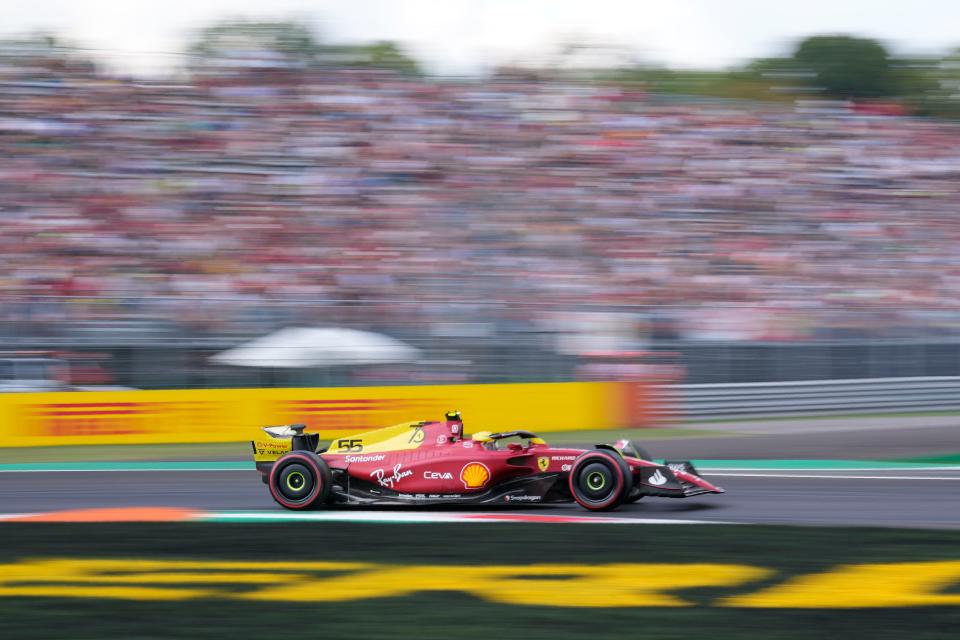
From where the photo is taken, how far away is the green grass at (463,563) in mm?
5215

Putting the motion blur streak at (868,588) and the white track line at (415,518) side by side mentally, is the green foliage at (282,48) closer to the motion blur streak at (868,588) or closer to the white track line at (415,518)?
the white track line at (415,518)

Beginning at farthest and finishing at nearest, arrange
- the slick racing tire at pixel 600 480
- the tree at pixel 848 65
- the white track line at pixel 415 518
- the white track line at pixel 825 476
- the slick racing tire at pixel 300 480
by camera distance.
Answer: the tree at pixel 848 65 < the white track line at pixel 825 476 < the slick racing tire at pixel 300 480 < the slick racing tire at pixel 600 480 < the white track line at pixel 415 518

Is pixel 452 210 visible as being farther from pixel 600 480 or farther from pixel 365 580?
pixel 365 580

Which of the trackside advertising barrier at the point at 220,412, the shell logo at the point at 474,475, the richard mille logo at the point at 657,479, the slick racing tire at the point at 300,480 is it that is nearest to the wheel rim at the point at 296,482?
the slick racing tire at the point at 300,480

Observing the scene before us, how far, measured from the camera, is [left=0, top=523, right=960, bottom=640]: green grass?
17.1ft

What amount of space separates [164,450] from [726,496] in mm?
7275

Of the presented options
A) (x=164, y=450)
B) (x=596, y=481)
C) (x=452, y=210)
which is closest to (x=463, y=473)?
(x=596, y=481)

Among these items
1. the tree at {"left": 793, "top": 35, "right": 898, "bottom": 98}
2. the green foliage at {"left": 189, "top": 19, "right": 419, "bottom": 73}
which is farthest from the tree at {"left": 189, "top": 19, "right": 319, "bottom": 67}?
the tree at {"left": 793, "top": 35, "right": 898, "bottom": 98}

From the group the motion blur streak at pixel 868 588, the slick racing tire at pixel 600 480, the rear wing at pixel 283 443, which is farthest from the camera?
the rear wing at pixel 283 443

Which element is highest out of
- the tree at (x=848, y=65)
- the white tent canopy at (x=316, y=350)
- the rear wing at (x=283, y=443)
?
the tree at (x=848, y=65)

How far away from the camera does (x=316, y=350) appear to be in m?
15.0

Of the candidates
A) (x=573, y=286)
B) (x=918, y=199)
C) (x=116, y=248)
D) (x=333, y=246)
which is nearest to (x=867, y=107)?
(x=918, y=199)

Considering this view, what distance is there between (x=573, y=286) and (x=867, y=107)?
911 centimetres

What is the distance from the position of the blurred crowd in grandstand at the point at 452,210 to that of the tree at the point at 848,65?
24358 millimetres
